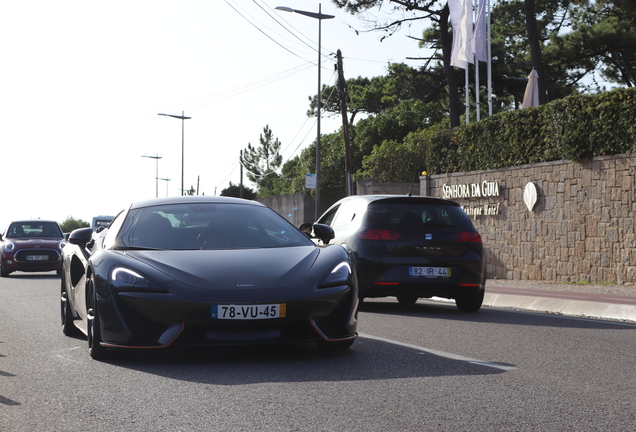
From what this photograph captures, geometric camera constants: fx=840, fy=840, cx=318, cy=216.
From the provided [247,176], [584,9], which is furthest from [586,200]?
[247,176]

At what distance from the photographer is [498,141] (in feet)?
66.5

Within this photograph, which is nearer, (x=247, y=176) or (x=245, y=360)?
(x=245, y=360)

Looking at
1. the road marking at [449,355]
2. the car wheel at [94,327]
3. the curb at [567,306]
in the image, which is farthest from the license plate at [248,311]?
the curb at [567,306]

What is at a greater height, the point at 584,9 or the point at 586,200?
the point at 584,9

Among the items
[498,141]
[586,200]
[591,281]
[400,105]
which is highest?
[400,105]

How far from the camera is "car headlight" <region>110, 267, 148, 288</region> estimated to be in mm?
6098

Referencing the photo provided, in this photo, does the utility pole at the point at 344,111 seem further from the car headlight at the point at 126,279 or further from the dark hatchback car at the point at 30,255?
the car headlight at the point at 126,279

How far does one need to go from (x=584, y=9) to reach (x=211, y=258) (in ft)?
103

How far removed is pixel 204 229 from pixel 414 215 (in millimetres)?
4566

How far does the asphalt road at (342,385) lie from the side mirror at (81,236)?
0.93 m

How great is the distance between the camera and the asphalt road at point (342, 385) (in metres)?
4.49

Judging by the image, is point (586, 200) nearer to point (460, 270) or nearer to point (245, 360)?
point (460, 270)

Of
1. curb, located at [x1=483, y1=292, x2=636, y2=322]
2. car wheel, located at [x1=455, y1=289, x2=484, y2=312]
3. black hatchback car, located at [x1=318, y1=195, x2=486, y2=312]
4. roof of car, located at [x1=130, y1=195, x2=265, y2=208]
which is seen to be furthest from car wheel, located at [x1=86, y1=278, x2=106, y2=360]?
curb, located at [x1=483, y1=292, x2=636, y2=322]

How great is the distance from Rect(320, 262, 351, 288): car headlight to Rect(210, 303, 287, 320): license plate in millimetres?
428
